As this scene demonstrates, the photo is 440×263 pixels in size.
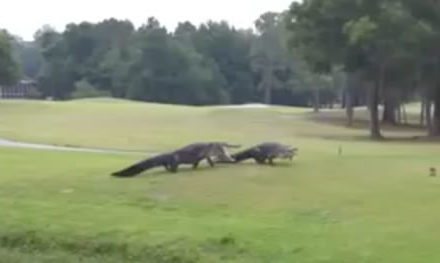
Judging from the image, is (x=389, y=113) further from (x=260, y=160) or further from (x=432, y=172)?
(x=432, y=172)

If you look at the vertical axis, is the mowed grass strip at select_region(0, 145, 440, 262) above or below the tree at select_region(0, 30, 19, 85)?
below

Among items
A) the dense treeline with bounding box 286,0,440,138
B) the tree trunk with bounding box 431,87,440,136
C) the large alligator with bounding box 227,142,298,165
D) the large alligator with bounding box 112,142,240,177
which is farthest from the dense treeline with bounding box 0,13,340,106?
the large alligator with bounding box 112,142,240,177

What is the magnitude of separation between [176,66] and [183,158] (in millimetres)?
85634

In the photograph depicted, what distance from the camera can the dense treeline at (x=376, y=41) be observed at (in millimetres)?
42281

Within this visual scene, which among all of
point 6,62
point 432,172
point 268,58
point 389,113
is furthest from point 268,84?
point 432,172

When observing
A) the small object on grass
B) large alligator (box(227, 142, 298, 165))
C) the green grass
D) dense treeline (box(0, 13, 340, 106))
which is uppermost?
dense treeline (box(0, 13, 340, 106))

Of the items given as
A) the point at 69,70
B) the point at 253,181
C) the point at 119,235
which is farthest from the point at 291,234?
the point at 69,70

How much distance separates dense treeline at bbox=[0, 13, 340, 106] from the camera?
10562 cm

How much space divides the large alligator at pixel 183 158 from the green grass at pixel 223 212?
0.87ft

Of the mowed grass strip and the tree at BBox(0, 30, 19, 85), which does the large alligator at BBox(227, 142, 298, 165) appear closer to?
the mowed grass strip

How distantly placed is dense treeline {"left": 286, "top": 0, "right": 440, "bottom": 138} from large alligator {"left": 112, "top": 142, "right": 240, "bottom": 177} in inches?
862

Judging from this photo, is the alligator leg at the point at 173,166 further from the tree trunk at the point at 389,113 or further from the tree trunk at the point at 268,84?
the tree trunk at the point at 268,84

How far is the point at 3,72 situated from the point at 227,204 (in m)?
70.0

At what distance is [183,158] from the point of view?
66.3ft
